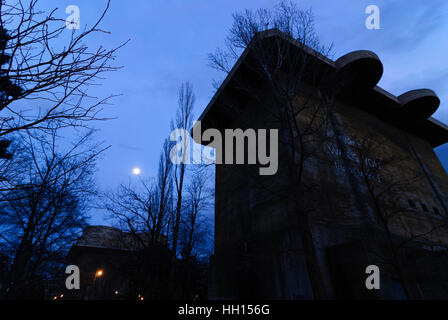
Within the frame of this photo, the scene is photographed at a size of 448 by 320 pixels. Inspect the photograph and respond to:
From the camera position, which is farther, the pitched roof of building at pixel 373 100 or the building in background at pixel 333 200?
the pitched roof of building at pixel 373 100

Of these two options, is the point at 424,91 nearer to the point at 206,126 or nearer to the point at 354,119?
the point at 354,119

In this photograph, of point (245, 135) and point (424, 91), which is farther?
point (424, 91)

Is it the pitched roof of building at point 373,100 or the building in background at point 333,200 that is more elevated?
the pitched roof of building at point 373,100

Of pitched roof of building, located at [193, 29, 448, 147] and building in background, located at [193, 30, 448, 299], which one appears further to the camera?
pitched roof of building, located at [193, 29, 448, 147]

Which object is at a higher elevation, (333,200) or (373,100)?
(373,100)

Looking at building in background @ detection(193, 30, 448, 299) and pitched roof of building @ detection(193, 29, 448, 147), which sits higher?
pitched roof of building @ detection(193, 29, 448, 147)

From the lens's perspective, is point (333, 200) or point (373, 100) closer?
point (333, 200)

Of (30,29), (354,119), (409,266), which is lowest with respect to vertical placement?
(409,266)

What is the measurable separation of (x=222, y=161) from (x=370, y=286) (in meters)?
11.0
